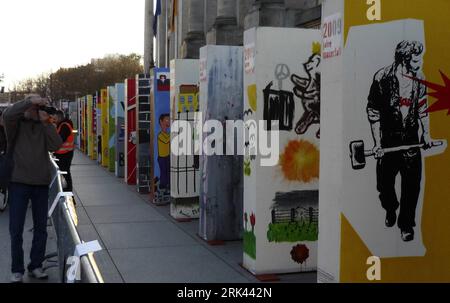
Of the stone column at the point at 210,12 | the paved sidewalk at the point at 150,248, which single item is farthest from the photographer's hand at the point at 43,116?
the stone column at the point at 210,12

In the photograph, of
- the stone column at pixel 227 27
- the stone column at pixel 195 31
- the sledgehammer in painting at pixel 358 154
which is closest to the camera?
the sledgehammer in painting at pixel 358 154

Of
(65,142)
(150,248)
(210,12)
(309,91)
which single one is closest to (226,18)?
(210,12)

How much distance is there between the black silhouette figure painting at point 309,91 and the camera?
681 centimetres

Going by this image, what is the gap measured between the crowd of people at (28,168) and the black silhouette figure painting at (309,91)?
2705mm

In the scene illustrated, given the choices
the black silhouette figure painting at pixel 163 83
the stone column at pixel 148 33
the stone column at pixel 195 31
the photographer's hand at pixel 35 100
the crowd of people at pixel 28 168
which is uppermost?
the stone column at pixel 148 33

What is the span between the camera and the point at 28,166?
6191 millimetres

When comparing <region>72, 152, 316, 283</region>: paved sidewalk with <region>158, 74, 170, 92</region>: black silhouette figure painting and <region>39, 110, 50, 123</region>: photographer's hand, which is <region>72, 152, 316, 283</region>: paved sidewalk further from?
<region>158, 74, 170, 92</region>: black silhouette figure painting

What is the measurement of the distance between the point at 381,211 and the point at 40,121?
11.9ft

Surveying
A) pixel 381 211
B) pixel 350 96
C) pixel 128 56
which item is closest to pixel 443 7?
pixel 350 96

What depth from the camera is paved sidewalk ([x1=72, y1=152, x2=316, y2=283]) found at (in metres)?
6.81

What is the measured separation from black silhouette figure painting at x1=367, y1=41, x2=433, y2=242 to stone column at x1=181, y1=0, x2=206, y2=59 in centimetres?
1750

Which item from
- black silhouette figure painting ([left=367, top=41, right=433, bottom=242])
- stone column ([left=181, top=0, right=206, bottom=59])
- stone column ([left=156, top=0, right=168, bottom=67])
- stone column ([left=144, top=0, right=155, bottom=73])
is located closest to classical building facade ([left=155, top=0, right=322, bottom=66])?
stone column ([left=181, top=0, right=206, bottom=59])

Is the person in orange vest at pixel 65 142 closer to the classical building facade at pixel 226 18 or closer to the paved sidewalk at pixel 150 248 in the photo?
the paved sidewalk at pixel 150 248

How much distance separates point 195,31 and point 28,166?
54.2 ft
